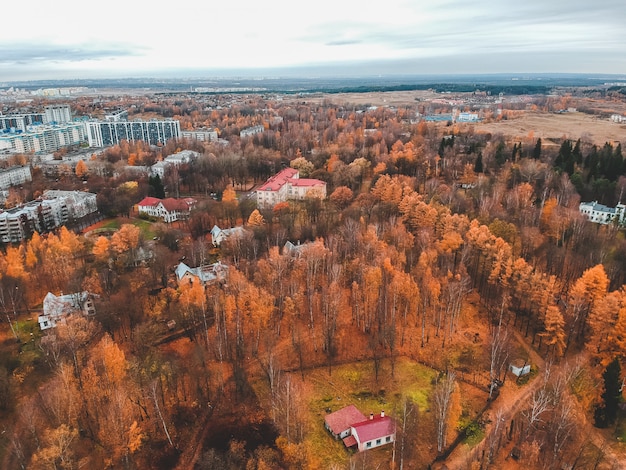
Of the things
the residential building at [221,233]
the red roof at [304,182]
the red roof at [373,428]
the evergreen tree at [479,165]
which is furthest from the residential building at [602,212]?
the residential building at [221,233]

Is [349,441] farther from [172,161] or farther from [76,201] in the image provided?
[172,161]

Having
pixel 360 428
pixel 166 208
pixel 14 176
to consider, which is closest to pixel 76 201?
pixel 166 208

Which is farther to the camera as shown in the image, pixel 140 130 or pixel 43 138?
pixel 140 130

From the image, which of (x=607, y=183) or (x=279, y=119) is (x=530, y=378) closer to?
(x=607, y=183)

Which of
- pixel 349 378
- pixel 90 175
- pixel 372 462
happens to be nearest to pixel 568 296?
pixel 349 378

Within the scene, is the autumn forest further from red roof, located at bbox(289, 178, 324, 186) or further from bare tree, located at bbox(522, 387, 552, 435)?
red roof, located at bbox(289, 178, 324, 186)

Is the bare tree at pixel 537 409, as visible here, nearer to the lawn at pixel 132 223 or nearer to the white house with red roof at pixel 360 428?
the white house with red roof at pixel 360 428

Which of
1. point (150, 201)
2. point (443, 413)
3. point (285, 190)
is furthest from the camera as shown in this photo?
point (285, 190)
